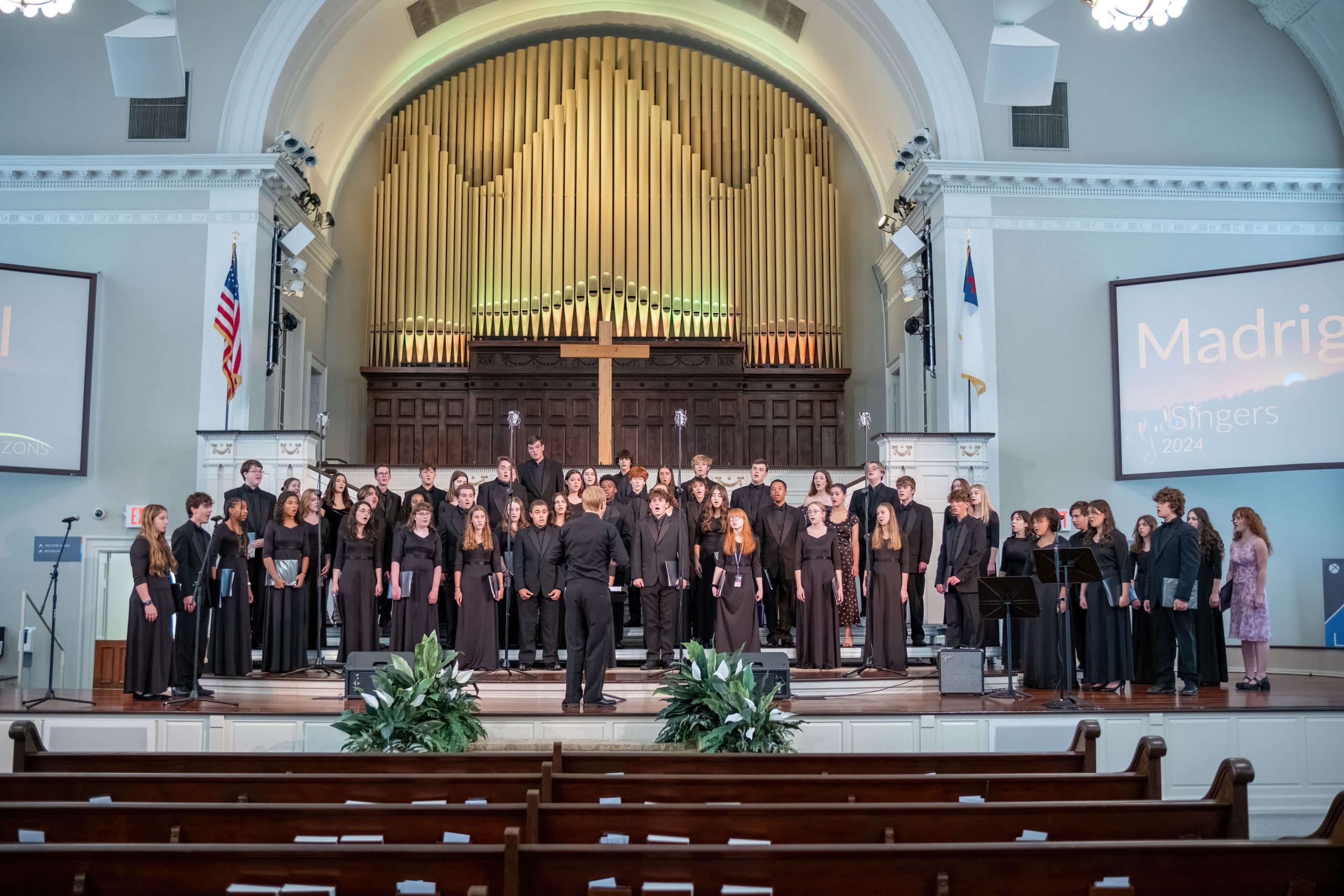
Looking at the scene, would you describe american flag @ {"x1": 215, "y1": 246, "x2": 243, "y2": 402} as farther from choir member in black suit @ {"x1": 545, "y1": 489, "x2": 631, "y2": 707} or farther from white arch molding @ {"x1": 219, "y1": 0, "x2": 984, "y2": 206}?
choir member in black suit @ {"x1": 545, "y1": 489, "x2": 631, "y2": 707}

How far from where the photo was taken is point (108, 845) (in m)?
3.19

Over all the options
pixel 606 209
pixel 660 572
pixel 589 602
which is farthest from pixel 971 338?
pixel 589 602

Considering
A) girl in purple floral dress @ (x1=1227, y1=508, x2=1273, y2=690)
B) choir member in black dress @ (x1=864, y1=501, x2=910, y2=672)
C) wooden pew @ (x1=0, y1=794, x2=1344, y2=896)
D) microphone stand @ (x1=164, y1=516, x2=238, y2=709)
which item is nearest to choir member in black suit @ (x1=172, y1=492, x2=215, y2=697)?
microphone stand @ (x1=164, y1=516, x2=238, y2=709)

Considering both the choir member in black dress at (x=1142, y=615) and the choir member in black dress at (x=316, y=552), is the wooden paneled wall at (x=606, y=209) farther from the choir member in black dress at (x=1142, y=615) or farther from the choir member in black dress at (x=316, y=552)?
the choir member in black dress at (x=1142, y=615)

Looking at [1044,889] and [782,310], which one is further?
[782,310]

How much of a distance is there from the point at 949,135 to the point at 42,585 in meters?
10.8

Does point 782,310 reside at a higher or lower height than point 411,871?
higher

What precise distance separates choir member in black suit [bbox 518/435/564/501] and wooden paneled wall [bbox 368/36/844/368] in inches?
189

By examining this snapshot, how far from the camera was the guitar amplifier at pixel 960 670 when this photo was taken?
8633 mm

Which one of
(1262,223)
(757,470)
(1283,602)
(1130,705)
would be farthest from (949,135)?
(1130,705)

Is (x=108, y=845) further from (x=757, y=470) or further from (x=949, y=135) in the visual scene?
(x=949, y=135)

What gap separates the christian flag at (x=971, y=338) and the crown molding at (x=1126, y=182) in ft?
2.77

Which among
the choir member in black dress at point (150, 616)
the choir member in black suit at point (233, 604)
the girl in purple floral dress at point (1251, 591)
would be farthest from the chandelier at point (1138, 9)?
the choir member in black dress at point (150, 616)

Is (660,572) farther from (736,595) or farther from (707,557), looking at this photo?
(707,557)
